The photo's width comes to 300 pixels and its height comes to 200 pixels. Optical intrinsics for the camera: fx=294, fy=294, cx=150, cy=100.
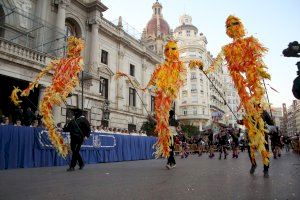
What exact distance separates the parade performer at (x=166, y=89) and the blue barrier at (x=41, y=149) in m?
4.12

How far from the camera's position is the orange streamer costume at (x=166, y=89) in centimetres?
949

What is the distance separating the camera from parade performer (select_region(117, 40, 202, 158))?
31.1 feet

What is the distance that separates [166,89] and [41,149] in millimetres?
5389

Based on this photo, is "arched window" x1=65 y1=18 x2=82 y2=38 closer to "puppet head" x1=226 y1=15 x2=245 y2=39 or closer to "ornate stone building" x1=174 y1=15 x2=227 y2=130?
"puppet head" x1=226 y1=15 x2=245 y2=39

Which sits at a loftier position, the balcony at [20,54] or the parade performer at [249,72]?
the balcony at [20,54]

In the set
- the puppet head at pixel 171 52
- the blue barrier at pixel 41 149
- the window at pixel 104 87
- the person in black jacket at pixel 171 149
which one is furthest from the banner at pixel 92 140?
the window at pixel 104 87

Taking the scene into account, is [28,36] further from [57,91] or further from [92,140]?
[57,91]

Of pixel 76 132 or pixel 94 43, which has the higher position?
pixel 94 43

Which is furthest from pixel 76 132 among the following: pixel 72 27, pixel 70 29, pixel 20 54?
pixel 72 27

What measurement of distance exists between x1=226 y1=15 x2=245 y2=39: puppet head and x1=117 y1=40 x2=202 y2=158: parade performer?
2.22m

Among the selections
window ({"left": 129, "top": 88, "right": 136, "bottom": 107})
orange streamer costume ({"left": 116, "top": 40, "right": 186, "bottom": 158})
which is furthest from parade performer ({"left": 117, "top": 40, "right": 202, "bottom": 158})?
window ({"left": 129, "top": 88, "right": 136, "bottom": 107})

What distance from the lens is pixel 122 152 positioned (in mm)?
15852

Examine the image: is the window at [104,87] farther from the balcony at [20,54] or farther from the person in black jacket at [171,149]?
the person in black jacket at [171,149]

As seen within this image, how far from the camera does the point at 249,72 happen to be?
7508 millimetres
